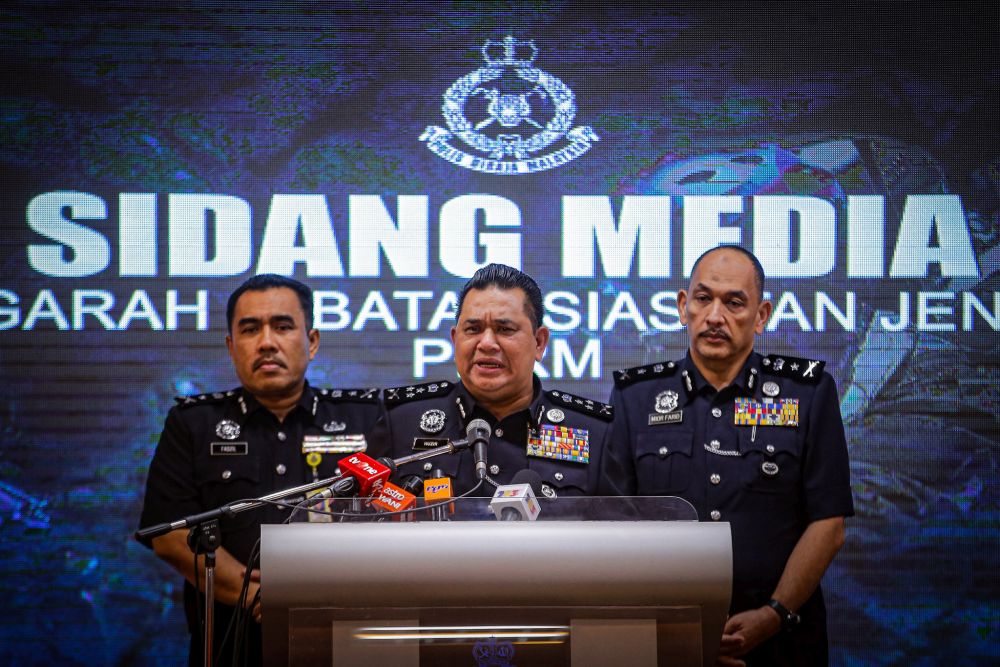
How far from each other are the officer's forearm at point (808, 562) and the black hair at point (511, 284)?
107cm

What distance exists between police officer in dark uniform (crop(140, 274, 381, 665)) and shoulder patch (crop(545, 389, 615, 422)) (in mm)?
719

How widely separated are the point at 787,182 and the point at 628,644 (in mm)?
2752

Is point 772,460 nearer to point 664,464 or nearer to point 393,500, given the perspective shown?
point 664,464

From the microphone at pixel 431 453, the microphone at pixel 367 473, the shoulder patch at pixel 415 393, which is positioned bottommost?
the microphone at pixel 367 473

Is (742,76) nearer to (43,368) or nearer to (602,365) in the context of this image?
(602,365)

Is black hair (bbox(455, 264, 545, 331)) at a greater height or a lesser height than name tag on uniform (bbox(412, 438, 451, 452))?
greater

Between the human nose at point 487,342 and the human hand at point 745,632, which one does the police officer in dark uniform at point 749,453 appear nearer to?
the human hand at point 745,632

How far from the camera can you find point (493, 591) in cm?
164

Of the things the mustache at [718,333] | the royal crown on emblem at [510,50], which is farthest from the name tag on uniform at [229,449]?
the royal crown on emblem at [510,50]

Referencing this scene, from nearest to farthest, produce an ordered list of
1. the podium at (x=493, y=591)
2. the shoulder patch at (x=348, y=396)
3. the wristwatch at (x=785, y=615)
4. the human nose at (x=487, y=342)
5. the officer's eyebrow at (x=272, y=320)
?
the podium at (x=493, y=591) < the human nose at (x=487, y=342) < the wristwatch at (x=785, y=615) < the officer's eyebrow at (x=272, y=320) < the shoulder patch at (x=348, y=396)

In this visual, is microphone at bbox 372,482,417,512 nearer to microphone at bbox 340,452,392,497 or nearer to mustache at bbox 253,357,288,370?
microphone at bbox 340,452,392,497

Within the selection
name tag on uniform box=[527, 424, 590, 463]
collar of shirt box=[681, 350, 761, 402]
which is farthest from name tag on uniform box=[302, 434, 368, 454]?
collar of shirt box=[681, 350, 761, 402]

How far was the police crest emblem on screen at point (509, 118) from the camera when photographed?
4004 millimetres

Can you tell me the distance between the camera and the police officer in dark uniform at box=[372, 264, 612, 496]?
9.53 ft
